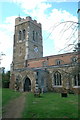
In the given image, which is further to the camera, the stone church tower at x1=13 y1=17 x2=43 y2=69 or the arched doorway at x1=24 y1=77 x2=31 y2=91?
the stone church tower at x1=13 y1=17 x2=43 y2=69

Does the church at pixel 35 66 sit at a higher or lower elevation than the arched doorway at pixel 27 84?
higher

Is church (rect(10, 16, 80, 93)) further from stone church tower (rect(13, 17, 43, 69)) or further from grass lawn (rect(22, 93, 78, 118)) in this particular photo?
grass lawn (rect(22, 93, 78, 118))

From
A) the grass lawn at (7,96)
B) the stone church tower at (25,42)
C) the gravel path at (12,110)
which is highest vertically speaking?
the stone church tower at (25,42)

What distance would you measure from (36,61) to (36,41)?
9.64m

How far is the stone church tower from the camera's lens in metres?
41.3

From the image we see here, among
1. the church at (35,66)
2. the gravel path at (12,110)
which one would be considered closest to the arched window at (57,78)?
the church at (35,66)

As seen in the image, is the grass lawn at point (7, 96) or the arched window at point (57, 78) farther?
the arched window at point (57, 78)

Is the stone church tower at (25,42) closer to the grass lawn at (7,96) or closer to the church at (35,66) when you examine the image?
the church at (35,66)

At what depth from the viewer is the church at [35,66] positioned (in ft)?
90.5

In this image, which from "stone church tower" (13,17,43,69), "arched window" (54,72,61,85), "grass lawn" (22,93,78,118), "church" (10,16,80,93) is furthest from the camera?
"stone church tower" (13,17,43,69)

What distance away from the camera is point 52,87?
28.9 metres

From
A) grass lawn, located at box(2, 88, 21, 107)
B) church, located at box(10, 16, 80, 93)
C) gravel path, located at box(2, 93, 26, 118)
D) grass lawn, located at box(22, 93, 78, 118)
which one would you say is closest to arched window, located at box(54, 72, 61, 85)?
church, located at box(10, 16, 80, 93)

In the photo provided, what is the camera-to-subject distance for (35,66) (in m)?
37.4

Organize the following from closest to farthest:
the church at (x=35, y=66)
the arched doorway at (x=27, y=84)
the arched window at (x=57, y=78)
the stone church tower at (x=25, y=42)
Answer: the church at (x=35, y=66)
the arched window at (x=57, y=78)
the arched doorway at (x=27, y=84)
the stone church tower at (x=25, y=42)
